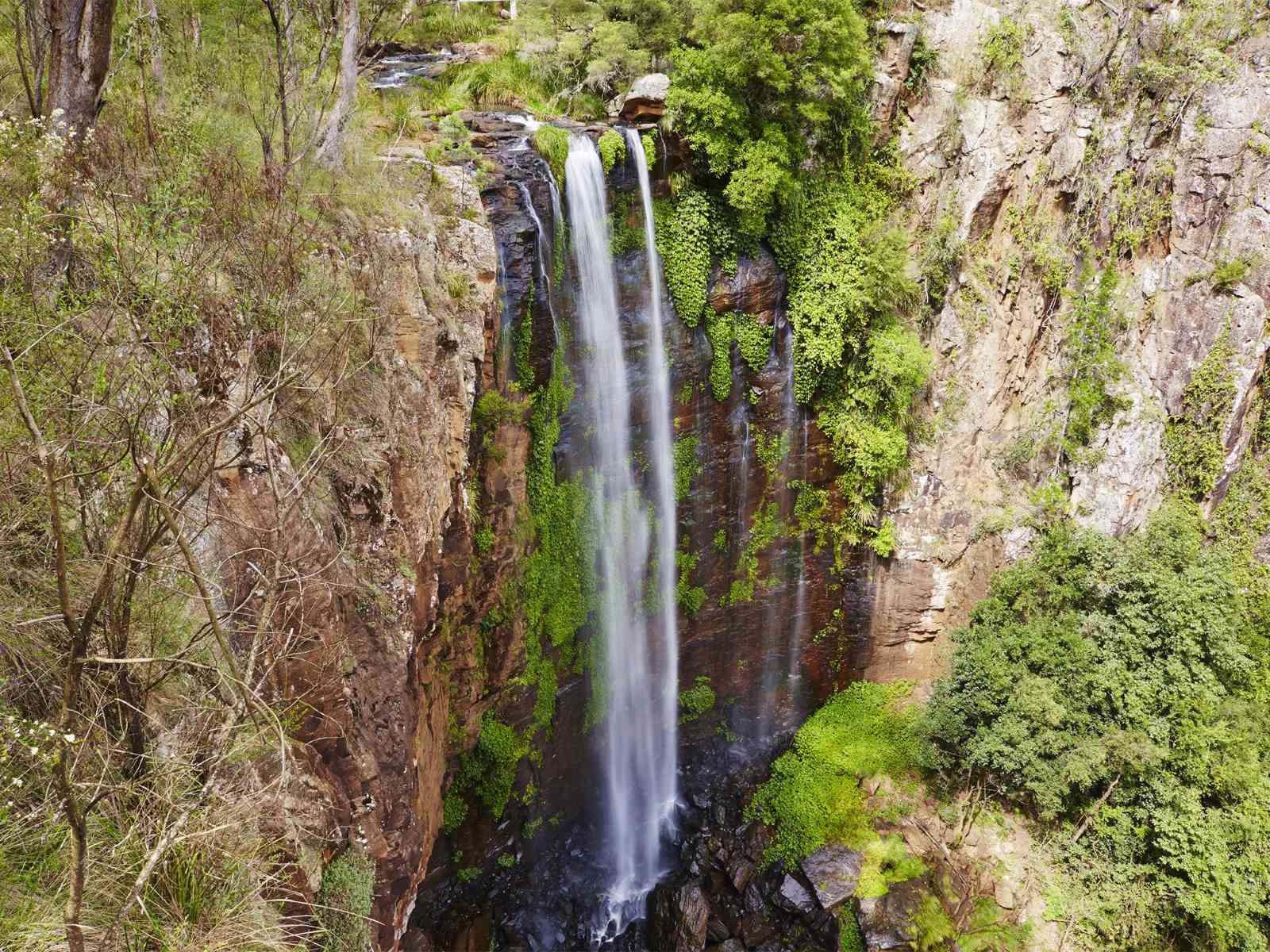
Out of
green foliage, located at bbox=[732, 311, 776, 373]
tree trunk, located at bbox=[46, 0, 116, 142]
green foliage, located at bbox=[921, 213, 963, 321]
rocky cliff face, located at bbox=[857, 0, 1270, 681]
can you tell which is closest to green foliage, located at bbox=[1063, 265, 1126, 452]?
rocky cliff face, located at bbox=[857, 0, 1270, 681]

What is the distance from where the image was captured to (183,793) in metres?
4.86

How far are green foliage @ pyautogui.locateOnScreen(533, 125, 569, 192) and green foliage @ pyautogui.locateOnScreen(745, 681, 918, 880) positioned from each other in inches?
462

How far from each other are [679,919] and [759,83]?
14641 mm

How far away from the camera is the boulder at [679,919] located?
12281 millimetres

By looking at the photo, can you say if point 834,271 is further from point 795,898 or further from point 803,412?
point 795,898

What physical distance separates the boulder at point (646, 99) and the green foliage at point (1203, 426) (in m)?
10.5

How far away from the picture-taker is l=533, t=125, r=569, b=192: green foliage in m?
11.1

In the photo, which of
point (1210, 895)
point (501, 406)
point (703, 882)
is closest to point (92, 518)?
point (501, 406)

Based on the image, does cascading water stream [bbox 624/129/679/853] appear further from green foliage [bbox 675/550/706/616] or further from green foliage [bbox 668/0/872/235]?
green foliage [bbox 668/0/872/235]

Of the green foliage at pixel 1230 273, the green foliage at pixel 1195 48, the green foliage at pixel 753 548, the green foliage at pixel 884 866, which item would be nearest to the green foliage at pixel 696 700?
the green foliage at pixel 753 548

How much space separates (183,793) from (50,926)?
38.6 inches

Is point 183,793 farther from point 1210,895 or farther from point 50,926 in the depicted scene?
point 1210,895

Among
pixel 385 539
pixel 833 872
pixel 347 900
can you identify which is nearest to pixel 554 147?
pixel 385 539

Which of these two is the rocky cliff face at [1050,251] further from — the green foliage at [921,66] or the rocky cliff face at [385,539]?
the rocky cliff face at [385,539]
